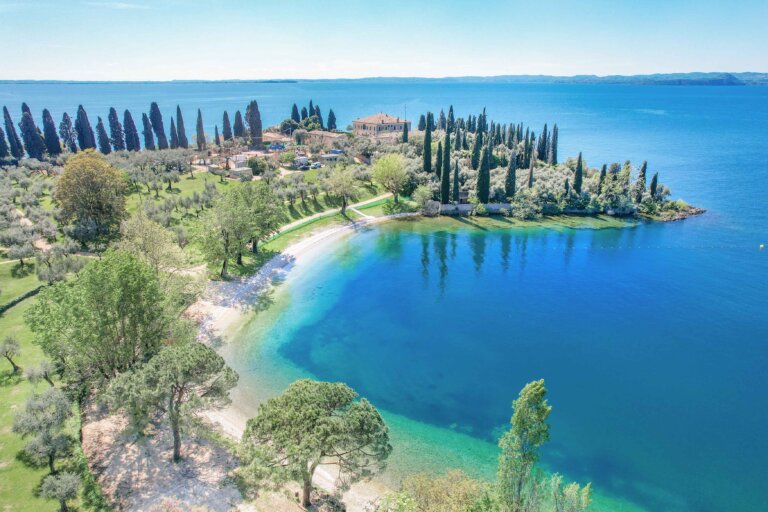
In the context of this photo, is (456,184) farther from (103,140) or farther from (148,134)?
(103,140)

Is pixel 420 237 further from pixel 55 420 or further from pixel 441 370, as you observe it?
pixel 55 420

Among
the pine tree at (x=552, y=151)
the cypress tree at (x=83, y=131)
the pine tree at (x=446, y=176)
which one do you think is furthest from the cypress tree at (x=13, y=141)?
the pine tree at (x=552, y=151)

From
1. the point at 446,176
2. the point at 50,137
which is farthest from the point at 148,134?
the point at 446,176

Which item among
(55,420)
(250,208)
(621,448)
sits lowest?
(621,448)

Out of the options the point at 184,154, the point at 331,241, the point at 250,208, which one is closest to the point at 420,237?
the point at 331,241

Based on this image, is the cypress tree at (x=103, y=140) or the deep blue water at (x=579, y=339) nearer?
the deep blue water at (x=579, y=339)

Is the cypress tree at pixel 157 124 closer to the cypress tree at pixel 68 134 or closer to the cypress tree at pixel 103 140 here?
the cypress tree at pixel 103 140

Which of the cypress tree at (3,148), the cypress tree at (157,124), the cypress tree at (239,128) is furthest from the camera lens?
the cypress tree at (239,128)
